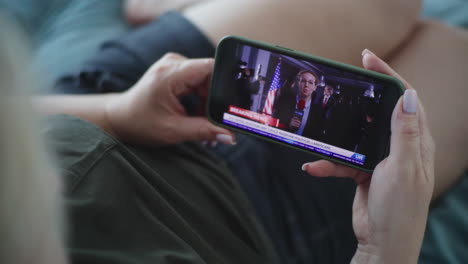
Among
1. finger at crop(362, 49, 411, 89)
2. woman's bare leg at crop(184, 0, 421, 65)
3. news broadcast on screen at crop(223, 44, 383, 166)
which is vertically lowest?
news broadcast on screen at crop(223, 44, 383, 166)

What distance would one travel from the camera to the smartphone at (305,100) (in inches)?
16.9

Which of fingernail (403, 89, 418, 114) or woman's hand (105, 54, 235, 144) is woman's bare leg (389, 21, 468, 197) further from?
woman's hand (105, 54, 235, 144)

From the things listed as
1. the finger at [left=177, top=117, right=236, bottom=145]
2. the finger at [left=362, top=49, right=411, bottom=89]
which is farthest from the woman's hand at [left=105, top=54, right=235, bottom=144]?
the finger at [left=362, top=49, right=411, bottom=89]

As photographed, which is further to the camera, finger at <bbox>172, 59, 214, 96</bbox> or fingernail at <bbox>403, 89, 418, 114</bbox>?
finger at <bbox>172, 59, 214, 96</bbox>

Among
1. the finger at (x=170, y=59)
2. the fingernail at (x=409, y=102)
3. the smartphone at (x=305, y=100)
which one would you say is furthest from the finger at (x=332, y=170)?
the finger at (x=170, y=59)

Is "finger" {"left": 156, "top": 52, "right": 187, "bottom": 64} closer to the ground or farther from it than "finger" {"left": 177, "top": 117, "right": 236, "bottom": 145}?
farther from it

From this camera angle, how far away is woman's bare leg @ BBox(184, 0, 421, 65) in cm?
50

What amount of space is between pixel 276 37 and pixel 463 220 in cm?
43

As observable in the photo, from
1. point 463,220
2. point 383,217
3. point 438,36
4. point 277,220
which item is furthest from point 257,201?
point 438,36

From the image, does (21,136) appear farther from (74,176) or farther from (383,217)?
(383,217)

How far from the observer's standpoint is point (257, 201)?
612 mm

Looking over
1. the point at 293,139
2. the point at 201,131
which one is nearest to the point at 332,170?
the point at 293,139

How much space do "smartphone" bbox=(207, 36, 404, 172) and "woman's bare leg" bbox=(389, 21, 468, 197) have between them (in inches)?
6.2

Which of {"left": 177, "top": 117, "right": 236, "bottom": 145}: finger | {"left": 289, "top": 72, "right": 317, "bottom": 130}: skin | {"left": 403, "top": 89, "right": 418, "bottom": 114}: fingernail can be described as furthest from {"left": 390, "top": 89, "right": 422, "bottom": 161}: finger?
{"left": 177, "top": 117, "right": 236, "bottom": 145}: finger
